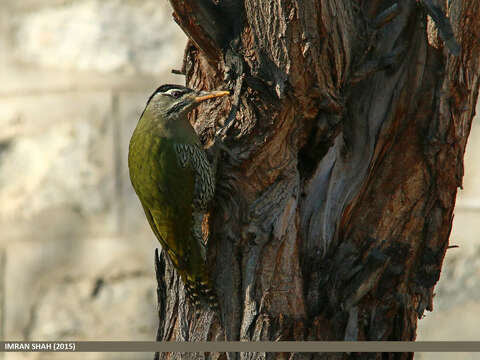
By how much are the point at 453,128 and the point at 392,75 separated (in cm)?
28

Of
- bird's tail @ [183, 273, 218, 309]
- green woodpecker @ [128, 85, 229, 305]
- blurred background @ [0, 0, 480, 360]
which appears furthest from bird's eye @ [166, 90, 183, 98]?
blurred background @ [0, 0, 480, 360]

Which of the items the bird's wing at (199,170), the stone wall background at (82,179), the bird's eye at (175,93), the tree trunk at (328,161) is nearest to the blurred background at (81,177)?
the stone wall background at (82,179)

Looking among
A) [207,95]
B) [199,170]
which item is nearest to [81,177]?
[199,170]

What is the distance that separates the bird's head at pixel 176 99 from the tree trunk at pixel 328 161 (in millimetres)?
56

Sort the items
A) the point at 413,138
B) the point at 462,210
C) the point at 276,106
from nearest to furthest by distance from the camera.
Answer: the point at 276,106, the point at 413,138, the point at 462,210

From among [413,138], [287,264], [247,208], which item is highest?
[413,138]

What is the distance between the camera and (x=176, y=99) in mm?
3016

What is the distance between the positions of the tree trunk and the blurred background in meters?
1.38

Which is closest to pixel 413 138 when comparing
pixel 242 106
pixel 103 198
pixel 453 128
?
pixel 453 128

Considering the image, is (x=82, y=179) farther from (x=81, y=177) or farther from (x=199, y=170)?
(x=199, y=170)

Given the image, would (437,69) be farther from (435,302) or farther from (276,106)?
(435,302)

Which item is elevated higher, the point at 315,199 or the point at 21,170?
the point at 21,170

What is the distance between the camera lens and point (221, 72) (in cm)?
267

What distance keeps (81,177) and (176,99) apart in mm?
1311
